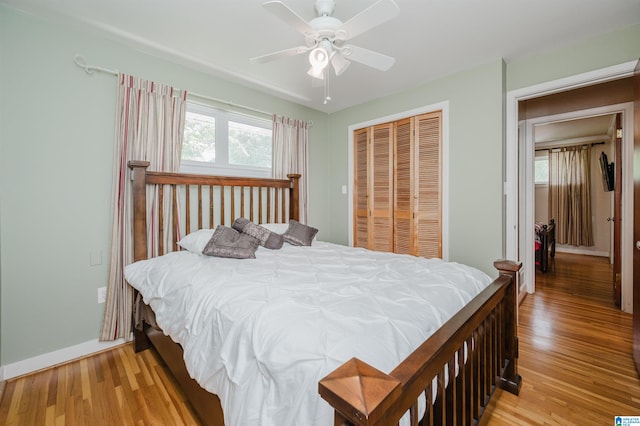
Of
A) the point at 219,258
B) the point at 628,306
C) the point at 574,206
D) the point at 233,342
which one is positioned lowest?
the point at 628,306

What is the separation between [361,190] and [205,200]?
1.98 metres

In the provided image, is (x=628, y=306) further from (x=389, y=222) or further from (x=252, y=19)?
(x=252, y=19)

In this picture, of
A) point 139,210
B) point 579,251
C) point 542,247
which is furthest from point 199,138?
point 579,251

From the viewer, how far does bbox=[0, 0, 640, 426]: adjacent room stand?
107 centimetres

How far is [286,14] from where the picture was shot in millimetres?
1412

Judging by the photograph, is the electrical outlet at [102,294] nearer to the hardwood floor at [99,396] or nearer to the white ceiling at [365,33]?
the hardwood floor at [99,396]

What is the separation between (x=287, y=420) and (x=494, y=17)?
2.70 meters

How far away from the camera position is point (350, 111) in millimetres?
3779

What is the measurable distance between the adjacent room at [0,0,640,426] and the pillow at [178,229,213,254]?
0.09 feet

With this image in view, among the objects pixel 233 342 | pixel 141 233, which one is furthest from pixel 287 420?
pixel 141 233

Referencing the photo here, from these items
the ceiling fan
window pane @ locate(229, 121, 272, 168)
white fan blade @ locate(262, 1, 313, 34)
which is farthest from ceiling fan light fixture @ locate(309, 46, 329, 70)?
window pane @ locate(229, 121, 272, 168)

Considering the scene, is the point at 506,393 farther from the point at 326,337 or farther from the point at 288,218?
the point at 288,218

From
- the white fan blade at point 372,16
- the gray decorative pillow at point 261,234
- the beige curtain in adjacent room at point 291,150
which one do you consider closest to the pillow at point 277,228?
the gray decorative pillow at point 261,234

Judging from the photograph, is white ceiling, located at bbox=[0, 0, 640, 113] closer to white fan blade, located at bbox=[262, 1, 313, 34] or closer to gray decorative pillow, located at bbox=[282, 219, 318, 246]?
white fan blade, located at bbox=[262, 1, 313, 34]
